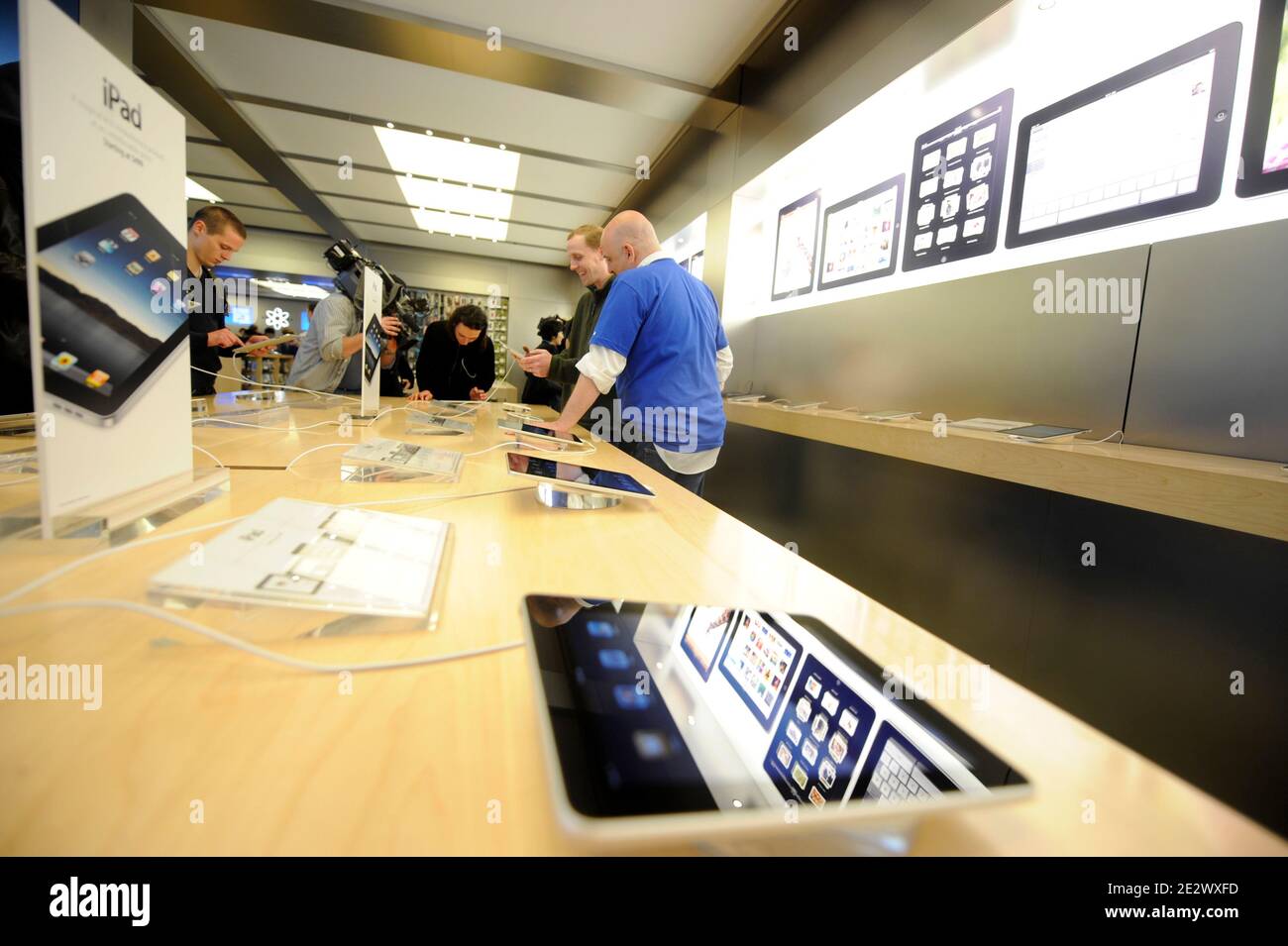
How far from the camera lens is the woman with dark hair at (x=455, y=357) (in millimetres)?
3568

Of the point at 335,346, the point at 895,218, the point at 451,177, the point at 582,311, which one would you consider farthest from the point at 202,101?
the point at 895,218

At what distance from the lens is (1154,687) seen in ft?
4.54

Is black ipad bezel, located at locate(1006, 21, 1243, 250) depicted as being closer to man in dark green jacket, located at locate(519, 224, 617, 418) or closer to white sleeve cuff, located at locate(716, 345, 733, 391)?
white sleeve cuff, located at locate(716, 345, 733, 391)

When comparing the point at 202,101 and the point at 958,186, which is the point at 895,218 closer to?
the point at 958,186

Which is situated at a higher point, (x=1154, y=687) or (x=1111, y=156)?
(x=1111, y=156)

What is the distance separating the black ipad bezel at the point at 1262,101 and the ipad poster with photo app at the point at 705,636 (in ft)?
5.49

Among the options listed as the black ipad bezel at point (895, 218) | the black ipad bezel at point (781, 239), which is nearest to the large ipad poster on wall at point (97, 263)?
the black ipad bezel at point (895, 218)

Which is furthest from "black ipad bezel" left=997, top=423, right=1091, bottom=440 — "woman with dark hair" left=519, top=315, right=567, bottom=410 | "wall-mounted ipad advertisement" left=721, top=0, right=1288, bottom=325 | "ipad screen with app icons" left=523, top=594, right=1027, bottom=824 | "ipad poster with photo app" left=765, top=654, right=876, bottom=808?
"woman with dark hair" left=519, top=315, right=567, bottom=410

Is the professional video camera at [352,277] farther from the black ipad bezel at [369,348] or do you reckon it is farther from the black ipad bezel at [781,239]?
the black ipad bezel at [781,239]

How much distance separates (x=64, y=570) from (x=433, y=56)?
3.47m

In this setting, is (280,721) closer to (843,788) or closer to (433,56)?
(843,788)

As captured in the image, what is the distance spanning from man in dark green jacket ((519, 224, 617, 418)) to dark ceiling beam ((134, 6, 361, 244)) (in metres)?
2.84

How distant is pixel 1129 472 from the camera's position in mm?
1114
